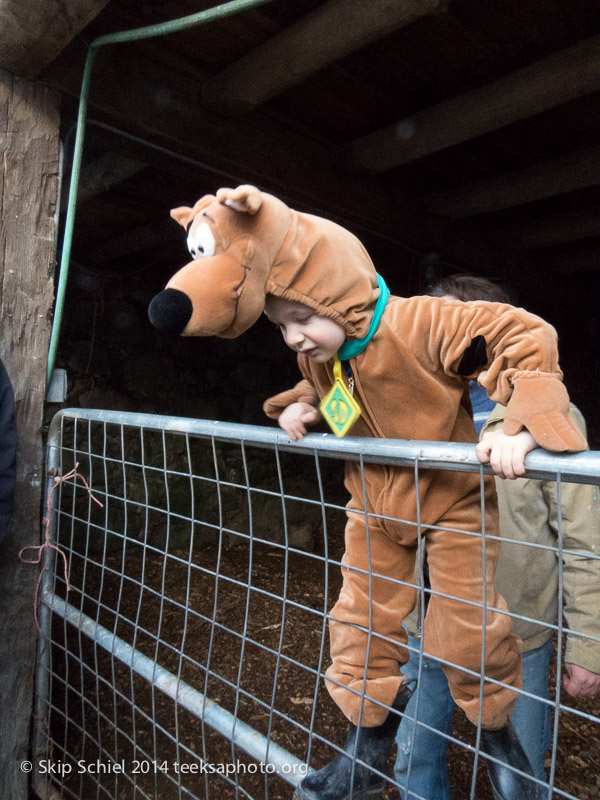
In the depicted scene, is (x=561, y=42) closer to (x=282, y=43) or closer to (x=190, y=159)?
(x=282, y=43)

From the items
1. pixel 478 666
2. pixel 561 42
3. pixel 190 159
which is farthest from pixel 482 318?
pixel 190 159

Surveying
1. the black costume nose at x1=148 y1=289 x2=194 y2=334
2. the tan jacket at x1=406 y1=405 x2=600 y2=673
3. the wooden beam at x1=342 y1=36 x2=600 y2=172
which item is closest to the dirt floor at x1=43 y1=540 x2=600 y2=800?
the tan jacket at x1=406 y1=405 x2=600 y2=673

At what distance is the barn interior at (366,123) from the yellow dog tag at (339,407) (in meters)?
0.84

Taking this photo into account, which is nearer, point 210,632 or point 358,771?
point 358,771

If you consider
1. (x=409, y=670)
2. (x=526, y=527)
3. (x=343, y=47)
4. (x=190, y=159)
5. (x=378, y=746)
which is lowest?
(x=409, y=670)

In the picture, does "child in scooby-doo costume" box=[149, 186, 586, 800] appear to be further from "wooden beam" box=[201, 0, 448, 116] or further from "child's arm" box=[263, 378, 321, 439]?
"wooden beam" box=[201, 0, 448, 116]

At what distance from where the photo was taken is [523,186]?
260 centimetres

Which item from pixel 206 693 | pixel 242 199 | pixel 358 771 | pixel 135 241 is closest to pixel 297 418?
pixel 242 199

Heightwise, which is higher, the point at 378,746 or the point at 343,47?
the point at 343,47

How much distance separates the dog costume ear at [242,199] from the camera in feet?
2.70

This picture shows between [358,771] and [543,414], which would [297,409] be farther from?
[358,771]

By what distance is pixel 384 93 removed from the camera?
2.10 m

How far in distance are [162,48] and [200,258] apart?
1454 millimetres

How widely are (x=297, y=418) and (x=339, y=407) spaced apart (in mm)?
97
